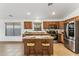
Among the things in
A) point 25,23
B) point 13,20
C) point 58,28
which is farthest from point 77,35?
point 13,20

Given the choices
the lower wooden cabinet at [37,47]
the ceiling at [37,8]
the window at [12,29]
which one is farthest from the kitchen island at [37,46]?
the window at [12,29]

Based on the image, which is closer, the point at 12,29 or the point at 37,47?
the point at 37,47

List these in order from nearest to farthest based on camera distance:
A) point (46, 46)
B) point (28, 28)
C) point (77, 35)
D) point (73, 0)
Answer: point (73, 0) < point (46, 46) < point (77, 35) < point (28, 28)

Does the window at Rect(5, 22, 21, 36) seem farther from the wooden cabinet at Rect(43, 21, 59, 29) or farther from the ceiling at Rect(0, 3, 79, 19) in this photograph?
the ceiling at Rect(0, 3, 79, 19)

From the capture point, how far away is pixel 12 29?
40.2 ft

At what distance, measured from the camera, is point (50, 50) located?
6.25m

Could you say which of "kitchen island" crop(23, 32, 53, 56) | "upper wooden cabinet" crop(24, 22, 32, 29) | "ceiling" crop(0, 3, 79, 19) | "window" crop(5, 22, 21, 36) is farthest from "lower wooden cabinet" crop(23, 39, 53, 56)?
"window" crop(5, 22, 21, 36)

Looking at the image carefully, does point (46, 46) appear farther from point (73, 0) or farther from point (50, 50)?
point (73, 0)

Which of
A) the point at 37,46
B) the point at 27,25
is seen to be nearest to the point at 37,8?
the point at 37,46

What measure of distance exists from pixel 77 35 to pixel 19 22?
6.37 metres

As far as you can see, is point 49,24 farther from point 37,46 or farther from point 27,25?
point 37,46

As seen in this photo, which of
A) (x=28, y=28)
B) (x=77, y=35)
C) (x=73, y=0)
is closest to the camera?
(x=73, y=0)

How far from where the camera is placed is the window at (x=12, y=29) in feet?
39.7

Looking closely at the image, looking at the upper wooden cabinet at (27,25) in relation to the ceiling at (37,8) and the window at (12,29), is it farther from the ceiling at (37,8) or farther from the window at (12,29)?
the ceiling at (37,8)
